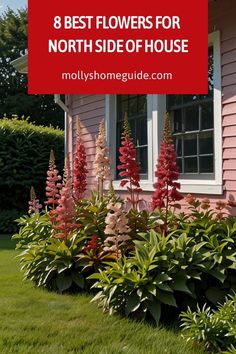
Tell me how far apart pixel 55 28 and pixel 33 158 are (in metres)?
6.54

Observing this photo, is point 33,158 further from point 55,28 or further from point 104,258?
point 104,258

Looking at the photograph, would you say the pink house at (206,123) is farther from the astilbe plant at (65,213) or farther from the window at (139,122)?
the astilbe plant at (65,213)

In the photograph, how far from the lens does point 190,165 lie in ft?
21.0

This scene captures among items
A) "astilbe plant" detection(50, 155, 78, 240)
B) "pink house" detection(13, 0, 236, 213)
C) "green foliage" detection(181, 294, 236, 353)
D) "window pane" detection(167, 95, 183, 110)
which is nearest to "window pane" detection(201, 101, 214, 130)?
"pink house" detection(13, 0, 236, 213)

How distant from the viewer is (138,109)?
7.62 m

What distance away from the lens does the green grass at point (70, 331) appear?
344 centimetres

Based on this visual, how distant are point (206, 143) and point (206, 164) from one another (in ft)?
0.86

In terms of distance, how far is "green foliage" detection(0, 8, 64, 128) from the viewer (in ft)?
97.5

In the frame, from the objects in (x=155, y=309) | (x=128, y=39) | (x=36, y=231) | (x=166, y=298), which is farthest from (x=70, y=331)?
(x=128, y=39)

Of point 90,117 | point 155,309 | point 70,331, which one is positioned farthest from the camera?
point 90,117

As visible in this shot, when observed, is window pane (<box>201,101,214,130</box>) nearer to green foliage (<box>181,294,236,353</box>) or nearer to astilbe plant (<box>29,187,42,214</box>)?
astilbe plant (<box>29,187,42,214</box>)

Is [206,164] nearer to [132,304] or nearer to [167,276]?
[167,276]

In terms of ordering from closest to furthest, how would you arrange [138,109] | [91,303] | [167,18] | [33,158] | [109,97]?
[91,303] → [167,18] → [138,109] → [109,97] → [33,158]

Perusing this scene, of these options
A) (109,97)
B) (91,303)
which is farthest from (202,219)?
(109,97)
